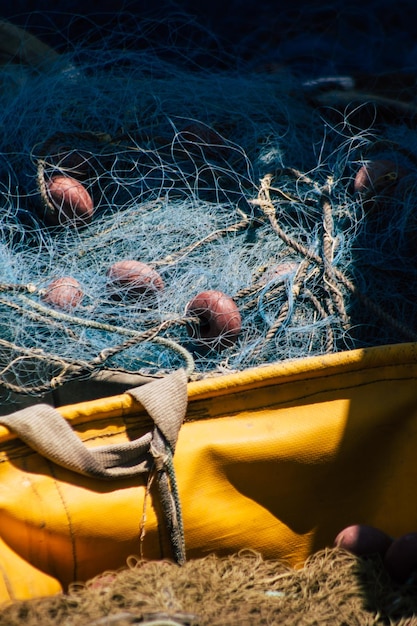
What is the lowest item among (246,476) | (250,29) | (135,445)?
(246,476)

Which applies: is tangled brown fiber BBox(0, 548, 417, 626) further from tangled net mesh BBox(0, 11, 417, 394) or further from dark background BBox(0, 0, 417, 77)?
dark background BBox(0, 0, 417, 77)

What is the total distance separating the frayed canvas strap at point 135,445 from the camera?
2.10m

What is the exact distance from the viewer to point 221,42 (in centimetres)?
464

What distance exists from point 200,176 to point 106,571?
5.78 ft

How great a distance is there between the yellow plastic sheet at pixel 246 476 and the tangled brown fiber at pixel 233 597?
4.1 inches

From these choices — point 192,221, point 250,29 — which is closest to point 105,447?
point 192,221

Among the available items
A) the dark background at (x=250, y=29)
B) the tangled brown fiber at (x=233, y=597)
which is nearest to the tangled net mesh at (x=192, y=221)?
the dark background at (x=250, y=29)

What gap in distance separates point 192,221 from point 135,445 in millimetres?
1269

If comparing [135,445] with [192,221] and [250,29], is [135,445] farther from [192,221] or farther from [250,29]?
[250,29]

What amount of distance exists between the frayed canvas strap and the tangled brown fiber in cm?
20

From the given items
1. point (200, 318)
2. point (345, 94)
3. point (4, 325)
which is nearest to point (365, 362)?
point (200, 318)

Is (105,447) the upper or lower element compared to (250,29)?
lower

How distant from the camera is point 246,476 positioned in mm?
2275

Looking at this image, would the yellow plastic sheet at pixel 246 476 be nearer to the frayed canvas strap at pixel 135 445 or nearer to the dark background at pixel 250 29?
the frayed canvas strap at pixel 135 445
